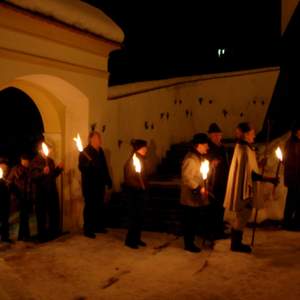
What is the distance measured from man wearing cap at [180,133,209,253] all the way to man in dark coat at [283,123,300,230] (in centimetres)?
184

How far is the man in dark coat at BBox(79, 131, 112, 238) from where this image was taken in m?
8.14

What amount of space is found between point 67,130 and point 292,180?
436cm

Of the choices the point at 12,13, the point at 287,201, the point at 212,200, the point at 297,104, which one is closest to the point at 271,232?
the point at 287,201

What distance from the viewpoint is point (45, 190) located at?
8.40 meters

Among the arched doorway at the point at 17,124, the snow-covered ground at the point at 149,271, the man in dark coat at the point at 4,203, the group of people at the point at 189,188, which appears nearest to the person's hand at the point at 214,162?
the group of people at the point at 189,188

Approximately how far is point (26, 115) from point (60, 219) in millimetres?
6339

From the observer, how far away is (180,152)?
1224cm

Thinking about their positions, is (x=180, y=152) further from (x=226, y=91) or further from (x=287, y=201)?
(x=287, y=201)

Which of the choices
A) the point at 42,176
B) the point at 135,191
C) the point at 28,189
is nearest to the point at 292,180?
the point at 135,191

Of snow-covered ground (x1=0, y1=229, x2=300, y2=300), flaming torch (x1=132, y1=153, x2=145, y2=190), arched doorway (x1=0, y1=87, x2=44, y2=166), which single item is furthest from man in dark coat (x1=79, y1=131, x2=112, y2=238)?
arched doorway (x1=0, y1=87, x2=44, y2=166)

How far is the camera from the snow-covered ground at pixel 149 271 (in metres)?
5.37

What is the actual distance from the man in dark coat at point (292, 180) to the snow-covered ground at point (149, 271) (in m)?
0.31

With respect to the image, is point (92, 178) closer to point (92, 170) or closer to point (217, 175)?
point (92, 170)

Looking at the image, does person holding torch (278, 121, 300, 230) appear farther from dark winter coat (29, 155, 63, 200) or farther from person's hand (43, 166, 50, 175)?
person's hand (43, 166, 50, 175)
